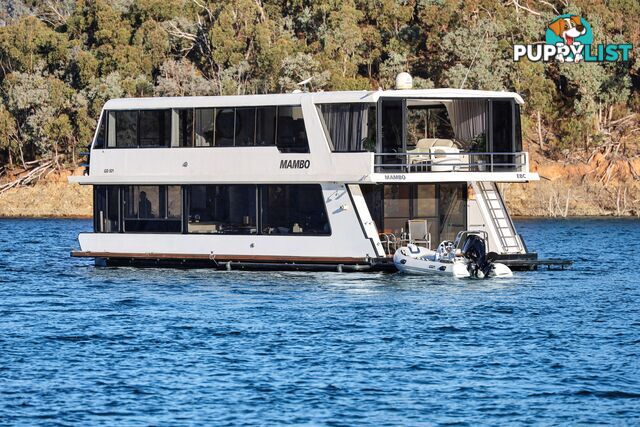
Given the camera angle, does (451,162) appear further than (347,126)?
Yes

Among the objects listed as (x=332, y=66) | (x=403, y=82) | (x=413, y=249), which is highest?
(x=332, y=66)

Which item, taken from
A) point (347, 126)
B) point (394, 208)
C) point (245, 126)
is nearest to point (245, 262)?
point (245, 126)

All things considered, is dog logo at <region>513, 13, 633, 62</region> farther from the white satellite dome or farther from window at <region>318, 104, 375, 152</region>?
window at <region>318, 104, 375, 152</region>

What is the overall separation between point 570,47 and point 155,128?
2036 inches

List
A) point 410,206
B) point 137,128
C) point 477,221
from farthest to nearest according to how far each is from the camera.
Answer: point 137,128, point 477,221, point 410,206

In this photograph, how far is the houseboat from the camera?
33500 millimetres

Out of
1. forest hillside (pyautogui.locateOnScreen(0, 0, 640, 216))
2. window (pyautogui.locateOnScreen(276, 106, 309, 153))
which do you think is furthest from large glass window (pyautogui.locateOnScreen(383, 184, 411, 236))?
forest hillside (pyautogui.locateOnScreen(0, 0, 640, 216))

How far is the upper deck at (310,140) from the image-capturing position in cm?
3353

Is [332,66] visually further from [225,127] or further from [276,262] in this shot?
[276,262]

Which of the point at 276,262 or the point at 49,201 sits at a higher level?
the point at 49,201

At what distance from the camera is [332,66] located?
84188 millimetres

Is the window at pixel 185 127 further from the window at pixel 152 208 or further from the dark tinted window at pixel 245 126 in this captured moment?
the dark tinted window at pixel 245 126

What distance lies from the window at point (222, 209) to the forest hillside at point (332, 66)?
44.5 m

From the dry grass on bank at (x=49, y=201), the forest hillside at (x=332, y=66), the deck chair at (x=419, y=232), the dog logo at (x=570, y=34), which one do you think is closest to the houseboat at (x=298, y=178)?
the deck chair at (x=419, y=232)
